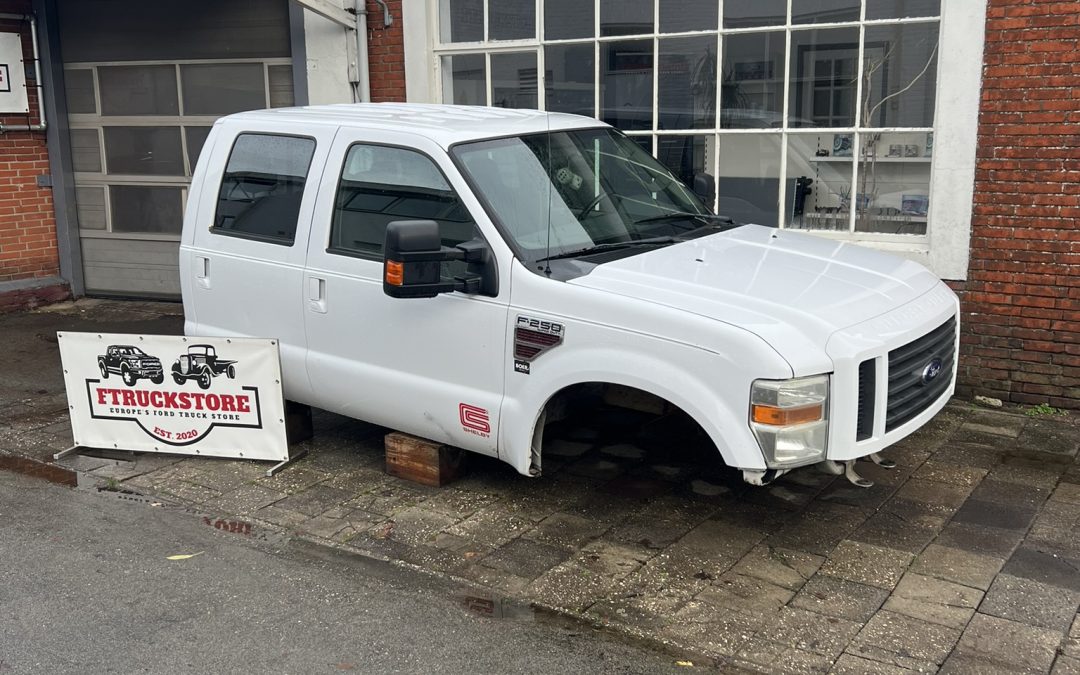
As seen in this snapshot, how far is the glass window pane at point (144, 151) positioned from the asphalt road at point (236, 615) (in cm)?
620

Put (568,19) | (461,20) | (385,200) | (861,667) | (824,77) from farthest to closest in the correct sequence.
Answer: (461,20)
(568,19)
(824,77)
(385,200)
(861,667)

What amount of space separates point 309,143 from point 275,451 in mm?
1869

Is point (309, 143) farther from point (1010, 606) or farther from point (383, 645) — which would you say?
point (1010, 606)

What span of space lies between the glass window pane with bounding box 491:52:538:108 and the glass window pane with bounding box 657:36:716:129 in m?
1.24

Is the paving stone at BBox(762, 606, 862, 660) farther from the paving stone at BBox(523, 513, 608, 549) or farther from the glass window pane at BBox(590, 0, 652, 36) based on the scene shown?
the glass window pane at BBox(590, 0, 652, 36)

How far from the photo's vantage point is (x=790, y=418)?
14.4 ft

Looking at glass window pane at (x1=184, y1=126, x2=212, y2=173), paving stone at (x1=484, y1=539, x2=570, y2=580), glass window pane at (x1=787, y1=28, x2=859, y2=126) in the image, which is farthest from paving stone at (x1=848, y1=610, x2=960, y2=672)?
glass window pane at (x1=184, y1=126, x2=212, y2=173)

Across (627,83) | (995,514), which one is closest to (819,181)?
(627,83)

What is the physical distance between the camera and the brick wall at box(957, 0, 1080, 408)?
6.86m

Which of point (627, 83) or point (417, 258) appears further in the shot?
point (627, 83)

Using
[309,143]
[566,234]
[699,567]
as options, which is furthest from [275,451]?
[699,567]

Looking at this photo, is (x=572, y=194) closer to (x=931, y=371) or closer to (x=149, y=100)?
(x=931, y=371)

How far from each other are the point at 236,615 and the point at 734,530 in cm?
244

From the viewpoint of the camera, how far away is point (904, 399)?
4820 millimetres
